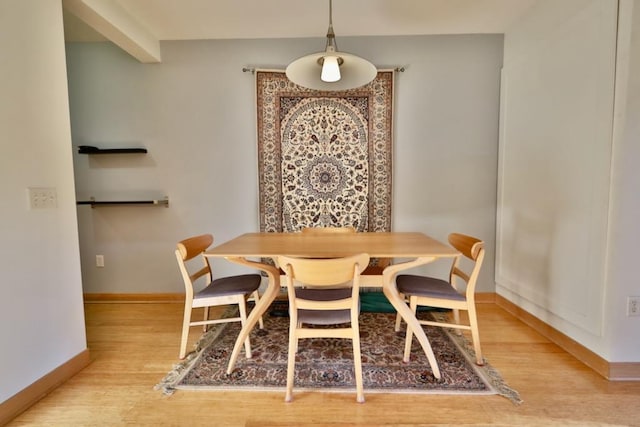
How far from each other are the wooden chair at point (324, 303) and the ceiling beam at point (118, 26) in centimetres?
211

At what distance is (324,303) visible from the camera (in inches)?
55.8

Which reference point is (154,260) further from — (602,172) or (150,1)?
(602,172)

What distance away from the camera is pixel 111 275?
8.94 feet

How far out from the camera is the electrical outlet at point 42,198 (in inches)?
57.9

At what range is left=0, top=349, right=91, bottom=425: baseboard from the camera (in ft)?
4.40

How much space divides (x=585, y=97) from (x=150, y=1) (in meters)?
3.01

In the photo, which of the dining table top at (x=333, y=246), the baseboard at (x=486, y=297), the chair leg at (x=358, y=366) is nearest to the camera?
the chair leg at (x=358, y=366)

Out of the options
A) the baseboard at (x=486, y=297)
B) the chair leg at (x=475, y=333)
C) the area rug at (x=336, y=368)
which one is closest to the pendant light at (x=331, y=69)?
the chair leg at (x=475, y=333)

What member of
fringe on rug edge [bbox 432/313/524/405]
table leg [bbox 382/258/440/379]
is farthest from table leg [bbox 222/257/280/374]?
fringe on rug edge [bbox 432/313/524/405]

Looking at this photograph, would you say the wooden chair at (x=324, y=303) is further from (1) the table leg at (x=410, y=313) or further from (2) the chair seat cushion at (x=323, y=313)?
(1) the table leg at (x=410, y=313)

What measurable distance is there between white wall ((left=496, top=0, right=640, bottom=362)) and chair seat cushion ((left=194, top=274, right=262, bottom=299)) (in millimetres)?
2083

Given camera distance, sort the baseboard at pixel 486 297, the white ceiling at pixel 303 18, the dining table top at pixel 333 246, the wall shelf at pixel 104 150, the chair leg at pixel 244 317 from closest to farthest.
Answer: the dining table top at pixel 333 246 → the chair leg at pixel 244 317 → the white ceiling at pixel 303 18 → the wall shelf at pixel 104 150 → the baseboard at pixel 486 297

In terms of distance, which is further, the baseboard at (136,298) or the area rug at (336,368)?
the baseboard at (136,298)

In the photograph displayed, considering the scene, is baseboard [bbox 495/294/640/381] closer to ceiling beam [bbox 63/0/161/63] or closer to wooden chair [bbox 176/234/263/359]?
wooden chair [bbox 176/234/263/359]
